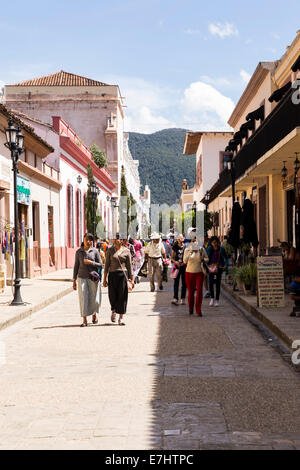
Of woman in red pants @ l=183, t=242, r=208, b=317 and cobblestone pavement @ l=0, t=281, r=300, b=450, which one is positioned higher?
woman in red pants @ l=183, t=242, r=208, b=317

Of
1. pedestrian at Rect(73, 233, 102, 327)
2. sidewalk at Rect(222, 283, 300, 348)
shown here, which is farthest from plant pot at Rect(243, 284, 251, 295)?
pedestrian at Rect(73, 233, 102, 327)

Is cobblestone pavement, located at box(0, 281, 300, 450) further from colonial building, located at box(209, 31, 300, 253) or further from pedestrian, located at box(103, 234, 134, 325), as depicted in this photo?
colonial building, located at box(209, 31, 300, 253)

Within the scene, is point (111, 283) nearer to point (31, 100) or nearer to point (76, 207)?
point (76, 207)

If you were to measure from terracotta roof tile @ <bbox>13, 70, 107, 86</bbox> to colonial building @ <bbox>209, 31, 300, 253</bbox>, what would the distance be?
104 feet

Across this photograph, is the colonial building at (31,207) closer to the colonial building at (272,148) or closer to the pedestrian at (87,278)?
the colonial building at (272,148)

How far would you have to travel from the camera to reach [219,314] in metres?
13.3

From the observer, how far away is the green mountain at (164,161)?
6496 inches

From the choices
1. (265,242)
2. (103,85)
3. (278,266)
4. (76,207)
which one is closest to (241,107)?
(265,242)

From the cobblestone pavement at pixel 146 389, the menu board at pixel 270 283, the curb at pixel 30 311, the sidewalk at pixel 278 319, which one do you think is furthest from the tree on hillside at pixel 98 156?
the cobblestone pavement at pixel 146 389

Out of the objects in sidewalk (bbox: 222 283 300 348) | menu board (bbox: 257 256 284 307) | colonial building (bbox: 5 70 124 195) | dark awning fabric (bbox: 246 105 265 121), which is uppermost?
colonial building (bbox: 5 70 124 195)

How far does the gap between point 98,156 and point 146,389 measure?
176ft

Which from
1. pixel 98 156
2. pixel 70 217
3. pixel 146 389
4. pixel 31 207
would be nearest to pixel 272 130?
pixel 146 389

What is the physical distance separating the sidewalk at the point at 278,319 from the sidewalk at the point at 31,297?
4.78 meters

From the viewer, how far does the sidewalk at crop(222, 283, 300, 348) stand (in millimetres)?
9436
